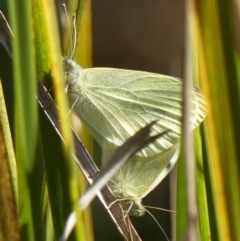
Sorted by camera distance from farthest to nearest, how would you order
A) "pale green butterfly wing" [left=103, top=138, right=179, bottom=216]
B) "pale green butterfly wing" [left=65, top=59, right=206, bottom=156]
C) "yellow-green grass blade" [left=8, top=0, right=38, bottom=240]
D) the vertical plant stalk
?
"pale green butterfly wing" [left=65, top=59, right=206, bottom=156]
"pale green butterfly wing" [left=103, top=138, right=179, bottom=216]
"yellow-green grass blade" [left=8, top=0, right=38, bottom=240]
the vertical plant stalk

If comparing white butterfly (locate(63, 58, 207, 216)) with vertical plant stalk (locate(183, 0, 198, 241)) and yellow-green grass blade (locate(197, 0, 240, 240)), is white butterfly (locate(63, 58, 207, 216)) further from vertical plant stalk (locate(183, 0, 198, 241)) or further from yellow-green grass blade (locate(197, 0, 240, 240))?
vertical plant stalk (locate(183, 0, 198, 241))

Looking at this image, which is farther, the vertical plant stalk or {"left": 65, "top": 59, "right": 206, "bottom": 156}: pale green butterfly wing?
{"left": 65, "top": 59, "right": 206, "bottom": 156}: pale green butterfly wing

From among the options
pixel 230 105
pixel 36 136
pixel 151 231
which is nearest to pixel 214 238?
pixel 230 105

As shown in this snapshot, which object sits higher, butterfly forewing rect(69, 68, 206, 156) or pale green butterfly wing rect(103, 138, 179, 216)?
butterfly forewing rect(69, 68, 206, 156)

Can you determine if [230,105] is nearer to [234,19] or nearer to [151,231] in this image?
[234,19]

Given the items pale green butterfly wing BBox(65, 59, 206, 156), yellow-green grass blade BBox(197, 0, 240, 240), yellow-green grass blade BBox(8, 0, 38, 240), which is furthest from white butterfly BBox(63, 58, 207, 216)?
yellow-green grass blade BBox(8, 0, 38, 240)

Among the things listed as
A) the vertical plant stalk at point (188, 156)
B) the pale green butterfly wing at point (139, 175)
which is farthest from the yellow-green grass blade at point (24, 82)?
the pale green butterfly wing at point (139, 175)

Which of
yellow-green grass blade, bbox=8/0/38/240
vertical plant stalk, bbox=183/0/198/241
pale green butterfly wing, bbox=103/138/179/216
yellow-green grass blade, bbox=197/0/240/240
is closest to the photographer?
vertical plant stalk, bbox=183/0/198/241
